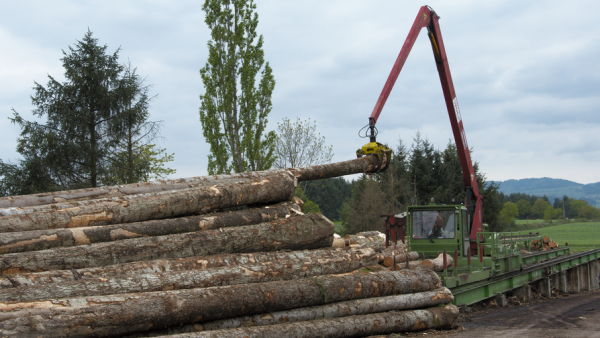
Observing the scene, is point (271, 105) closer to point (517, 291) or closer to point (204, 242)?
point (517, 291)

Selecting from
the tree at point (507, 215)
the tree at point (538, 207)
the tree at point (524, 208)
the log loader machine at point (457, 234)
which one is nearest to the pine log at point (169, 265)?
the log loader machine at point (457, 234)

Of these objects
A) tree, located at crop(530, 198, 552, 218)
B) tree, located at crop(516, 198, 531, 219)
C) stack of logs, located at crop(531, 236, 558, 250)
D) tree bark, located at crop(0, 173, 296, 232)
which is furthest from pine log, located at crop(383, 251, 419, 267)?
tree, located at crop(530, 198, 552, 218)

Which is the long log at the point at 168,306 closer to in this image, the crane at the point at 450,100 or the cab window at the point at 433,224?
the cab window at the point at 433,224

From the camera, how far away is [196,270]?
6348 millimetres

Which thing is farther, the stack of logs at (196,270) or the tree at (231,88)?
the tree at (231,88)

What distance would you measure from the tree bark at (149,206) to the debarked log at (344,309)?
2.30 meters

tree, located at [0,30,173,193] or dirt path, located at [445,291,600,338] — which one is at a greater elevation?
tree, located at [0,30,173,193]

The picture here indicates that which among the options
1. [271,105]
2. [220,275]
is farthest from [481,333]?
[271,105]

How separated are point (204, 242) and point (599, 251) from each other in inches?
701

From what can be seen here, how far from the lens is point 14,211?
24.0 ft

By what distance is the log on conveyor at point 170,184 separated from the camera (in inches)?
315

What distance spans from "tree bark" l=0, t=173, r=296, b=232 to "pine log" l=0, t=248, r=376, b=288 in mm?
1179

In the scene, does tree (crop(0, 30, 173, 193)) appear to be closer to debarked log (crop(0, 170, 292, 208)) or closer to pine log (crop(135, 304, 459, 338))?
debarked log (crop(0, 170, 292, 208))

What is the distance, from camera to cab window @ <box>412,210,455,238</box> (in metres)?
10.9
